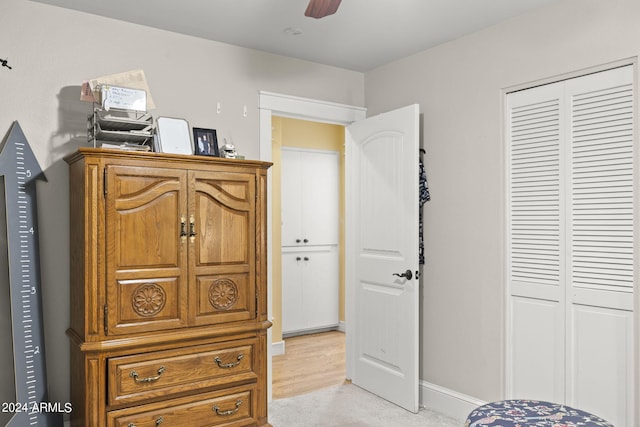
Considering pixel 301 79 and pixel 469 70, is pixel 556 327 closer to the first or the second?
pixel 469 70

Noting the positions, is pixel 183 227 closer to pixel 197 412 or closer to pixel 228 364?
pixel 228 364

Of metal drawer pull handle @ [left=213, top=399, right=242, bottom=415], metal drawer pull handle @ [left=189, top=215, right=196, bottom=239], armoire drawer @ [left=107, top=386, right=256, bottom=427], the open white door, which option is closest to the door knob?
the open white door

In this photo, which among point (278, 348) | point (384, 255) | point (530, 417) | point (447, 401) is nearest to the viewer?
point (530, 417)

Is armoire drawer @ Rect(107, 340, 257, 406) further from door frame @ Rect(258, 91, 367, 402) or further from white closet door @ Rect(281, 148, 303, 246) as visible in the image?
white closet door @ Rect(281, 148, 303, 246)

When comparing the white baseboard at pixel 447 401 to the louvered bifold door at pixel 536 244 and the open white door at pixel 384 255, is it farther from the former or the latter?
the louvered bifold door at pixel 536 244

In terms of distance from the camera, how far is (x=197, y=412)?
2621 millimetres

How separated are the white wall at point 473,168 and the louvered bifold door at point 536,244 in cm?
8

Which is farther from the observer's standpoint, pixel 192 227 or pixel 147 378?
pixel 192 227

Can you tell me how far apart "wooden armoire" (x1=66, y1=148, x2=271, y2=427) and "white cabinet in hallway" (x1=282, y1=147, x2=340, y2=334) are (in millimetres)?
2440

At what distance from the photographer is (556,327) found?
8.79 ft

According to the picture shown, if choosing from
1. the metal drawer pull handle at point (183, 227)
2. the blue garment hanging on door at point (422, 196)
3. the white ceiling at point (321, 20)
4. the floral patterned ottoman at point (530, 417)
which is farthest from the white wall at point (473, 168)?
the metal drawer pull handle at point (183, 227)

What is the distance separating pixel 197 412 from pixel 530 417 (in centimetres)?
168

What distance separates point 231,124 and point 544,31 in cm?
203

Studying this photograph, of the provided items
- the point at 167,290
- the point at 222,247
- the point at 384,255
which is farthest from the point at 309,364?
Answer: the point at 167,290
